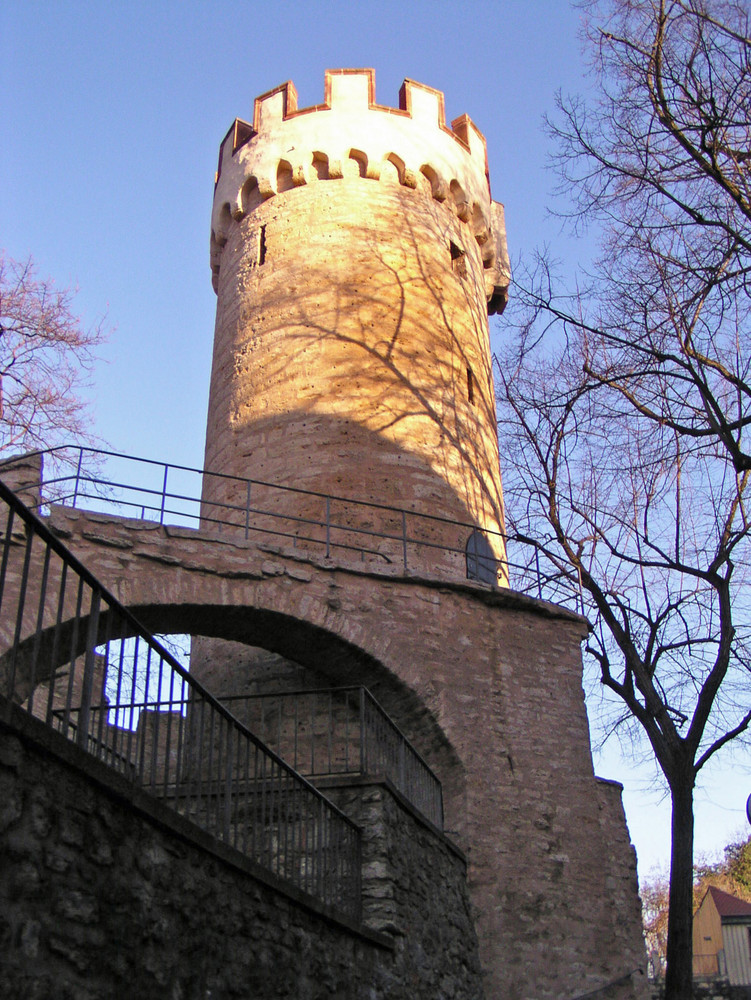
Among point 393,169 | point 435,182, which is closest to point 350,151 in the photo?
point 393,169

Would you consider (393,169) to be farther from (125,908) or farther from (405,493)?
(125,908)

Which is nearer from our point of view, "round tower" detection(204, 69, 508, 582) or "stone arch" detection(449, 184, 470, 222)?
"round tower" detection(204, 69, 508, 582)

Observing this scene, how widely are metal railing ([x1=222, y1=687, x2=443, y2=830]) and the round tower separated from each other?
7.61ft

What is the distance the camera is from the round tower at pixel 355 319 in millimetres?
13477

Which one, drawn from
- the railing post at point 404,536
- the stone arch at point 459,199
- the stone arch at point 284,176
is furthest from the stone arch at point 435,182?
the railing post at point 404,536

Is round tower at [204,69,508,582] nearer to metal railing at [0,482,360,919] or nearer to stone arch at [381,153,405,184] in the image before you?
stone arch at [381,153,405,184]

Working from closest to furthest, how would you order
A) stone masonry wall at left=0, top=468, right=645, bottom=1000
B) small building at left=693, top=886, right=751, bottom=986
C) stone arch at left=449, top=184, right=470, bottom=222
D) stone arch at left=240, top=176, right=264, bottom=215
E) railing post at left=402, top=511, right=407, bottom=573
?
stone masonry wall at left=0, top=468, right=645, bottom=1000 < railing post at left=402, top=511, right=407, bottom=573 < stone arch at left=240, top=176, right=264, bottom=215 < stone arch at left=449, top=184, right=470, bottom=222 < small building at left=693, top=886, right=751, bottom=986

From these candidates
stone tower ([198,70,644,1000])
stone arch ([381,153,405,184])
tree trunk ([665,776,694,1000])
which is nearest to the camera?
stone tower ([198,70,644,1000])

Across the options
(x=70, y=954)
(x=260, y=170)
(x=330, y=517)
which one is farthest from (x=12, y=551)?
(x=260, y=170)

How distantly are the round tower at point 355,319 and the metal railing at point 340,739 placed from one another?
2320 mm

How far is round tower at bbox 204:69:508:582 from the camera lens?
44.2ft

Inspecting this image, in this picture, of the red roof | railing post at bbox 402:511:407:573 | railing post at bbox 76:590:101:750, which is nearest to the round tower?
railing post at bbox 402:511:407:573

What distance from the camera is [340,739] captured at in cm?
1070

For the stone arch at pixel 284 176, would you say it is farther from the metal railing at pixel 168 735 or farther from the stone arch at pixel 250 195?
the metal railing at pixel 168 735
